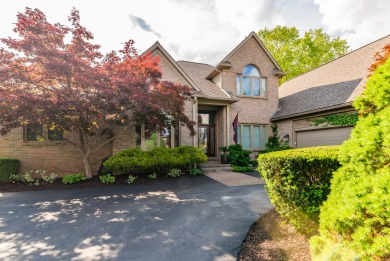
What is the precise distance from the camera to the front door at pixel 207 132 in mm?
13422

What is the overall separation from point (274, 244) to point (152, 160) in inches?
255

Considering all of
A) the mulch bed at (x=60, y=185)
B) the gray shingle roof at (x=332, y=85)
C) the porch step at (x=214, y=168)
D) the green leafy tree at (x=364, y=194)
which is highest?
the gray shingle roof at (x=332, y=85)

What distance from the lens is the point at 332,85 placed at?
12.5 m

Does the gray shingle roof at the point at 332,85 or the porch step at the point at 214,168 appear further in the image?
the gray shingle roof at the point at 332,85

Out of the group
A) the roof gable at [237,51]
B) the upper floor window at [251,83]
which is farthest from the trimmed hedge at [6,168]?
the upper floor window at [251,83]

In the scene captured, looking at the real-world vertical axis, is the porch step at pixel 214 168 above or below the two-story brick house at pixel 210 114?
below

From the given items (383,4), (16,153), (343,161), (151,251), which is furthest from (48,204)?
(383,4)

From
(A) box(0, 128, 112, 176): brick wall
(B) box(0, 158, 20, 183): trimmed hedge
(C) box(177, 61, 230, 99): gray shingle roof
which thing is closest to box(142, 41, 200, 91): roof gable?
(C) box(177, 61, 230, 99): gray shingle roof

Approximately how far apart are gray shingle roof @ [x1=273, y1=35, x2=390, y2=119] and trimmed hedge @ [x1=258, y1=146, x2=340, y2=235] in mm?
8737

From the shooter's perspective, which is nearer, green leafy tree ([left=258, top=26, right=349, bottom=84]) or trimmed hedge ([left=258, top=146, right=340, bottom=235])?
trimmed hedge ([left=258, top=146, right=340, bottom=235])

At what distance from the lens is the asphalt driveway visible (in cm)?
323

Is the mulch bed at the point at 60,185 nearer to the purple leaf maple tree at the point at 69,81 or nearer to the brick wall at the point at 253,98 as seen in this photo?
the purple leaf maple tree at the point at 69,81

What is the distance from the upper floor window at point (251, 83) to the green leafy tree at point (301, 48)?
39.7 feet

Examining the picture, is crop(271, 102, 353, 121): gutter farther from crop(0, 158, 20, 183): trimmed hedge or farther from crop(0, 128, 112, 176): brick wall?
crop(0, 158, 20, 183): trimmed hedge
